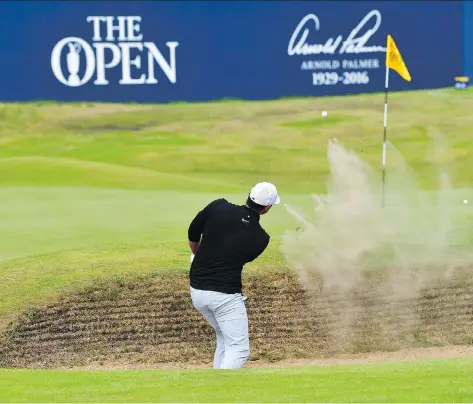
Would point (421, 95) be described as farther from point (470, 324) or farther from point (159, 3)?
point (470, 324)

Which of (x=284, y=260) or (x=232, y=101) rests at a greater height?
(x=232, y=101)

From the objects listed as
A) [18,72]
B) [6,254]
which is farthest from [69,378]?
[18,72]

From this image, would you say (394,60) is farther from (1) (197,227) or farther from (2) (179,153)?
(1) (197,227)

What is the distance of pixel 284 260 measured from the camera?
15.7m

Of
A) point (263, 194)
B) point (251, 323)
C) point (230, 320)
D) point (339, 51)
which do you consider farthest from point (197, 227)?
point (339, 51)

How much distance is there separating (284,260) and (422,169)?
5188 millimetres

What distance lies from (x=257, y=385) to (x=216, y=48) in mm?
11633

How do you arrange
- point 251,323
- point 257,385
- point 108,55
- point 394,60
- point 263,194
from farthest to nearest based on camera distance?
1. point 108,55
2. point 394,60
3. point 251,323
4. point 263,194
5. point 257,385

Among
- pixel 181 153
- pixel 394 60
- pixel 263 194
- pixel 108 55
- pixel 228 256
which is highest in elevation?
pixel 108 55

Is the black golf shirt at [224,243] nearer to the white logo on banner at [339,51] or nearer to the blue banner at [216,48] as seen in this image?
the blue banner at [216,48]

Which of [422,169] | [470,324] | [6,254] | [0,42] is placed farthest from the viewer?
[422,169]
